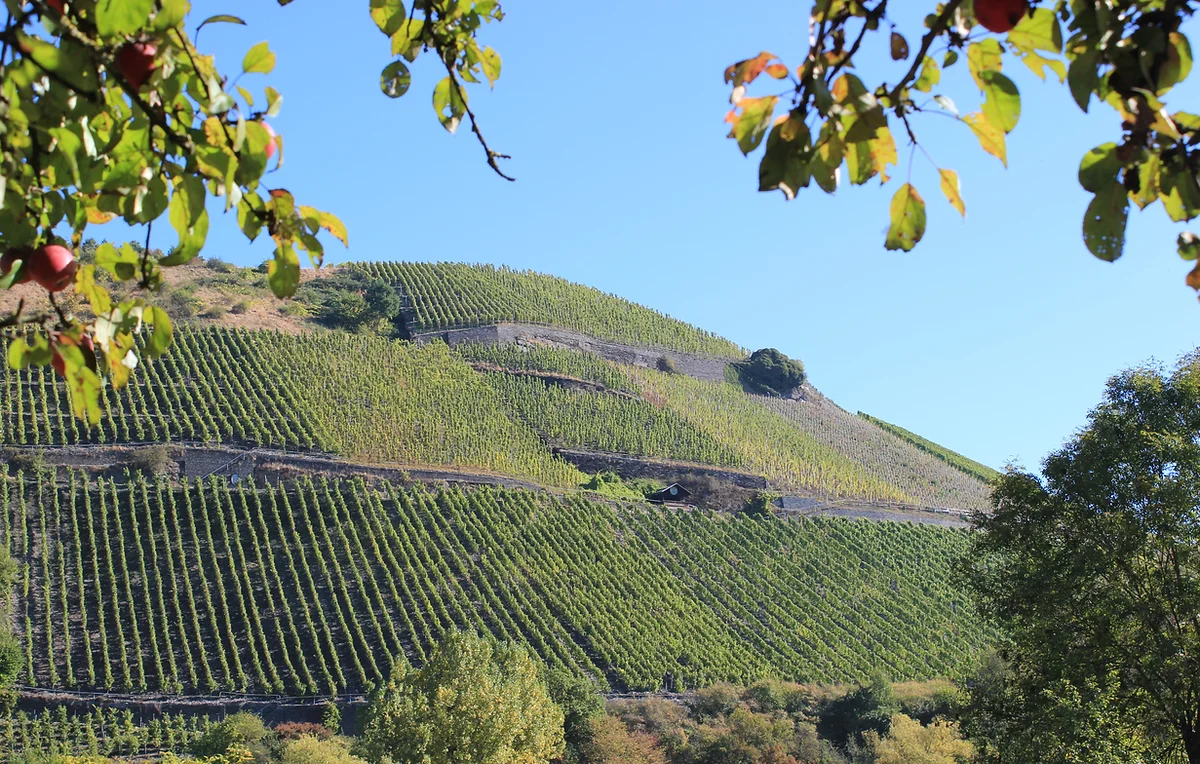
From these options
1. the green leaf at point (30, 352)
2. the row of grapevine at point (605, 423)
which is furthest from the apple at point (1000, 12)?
the row of grapevine at point (605, 423)

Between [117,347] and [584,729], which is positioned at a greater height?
[117,347]

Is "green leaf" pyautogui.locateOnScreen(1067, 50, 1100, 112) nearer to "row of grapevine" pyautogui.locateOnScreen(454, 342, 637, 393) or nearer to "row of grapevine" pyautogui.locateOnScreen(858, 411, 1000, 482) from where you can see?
"row of grapevine" pyautogui.locateOnScreen(454, 342, 637, 393)

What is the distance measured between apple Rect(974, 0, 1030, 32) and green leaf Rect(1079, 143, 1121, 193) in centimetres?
26

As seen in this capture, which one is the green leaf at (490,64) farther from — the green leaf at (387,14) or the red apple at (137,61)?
the red apple at (137,61)

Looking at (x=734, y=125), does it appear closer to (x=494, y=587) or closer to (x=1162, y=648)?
(x=1162, y=648)

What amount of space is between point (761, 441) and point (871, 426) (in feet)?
43.7

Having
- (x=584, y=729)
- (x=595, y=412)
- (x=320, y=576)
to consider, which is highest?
(x=595, y=412)

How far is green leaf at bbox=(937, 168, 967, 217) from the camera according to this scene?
2.01m

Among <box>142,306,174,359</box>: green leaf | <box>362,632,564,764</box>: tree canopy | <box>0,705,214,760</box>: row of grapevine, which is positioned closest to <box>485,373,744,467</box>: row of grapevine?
<box>0,705,214,760</box>: row of grapevine

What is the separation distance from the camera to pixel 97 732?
2262 cm

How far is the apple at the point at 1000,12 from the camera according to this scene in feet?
5.83

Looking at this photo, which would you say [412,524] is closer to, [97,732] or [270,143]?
[97,732]

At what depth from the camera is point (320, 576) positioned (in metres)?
29.2

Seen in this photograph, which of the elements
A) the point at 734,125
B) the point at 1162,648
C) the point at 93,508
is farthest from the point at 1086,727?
the point at 93,508
